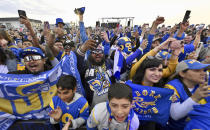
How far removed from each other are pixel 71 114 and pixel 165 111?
1499 millimetres

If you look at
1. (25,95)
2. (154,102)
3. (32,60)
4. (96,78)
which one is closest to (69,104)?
(96,78)

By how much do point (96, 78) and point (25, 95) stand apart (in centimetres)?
136

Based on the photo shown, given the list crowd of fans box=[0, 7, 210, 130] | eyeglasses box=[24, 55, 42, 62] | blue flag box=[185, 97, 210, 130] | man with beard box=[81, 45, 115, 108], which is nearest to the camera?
blue flag box=[185, 97, 210, 130]

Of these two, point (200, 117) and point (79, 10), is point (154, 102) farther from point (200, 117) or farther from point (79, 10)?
point (79, 10)

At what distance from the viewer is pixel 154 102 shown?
172 centimetres

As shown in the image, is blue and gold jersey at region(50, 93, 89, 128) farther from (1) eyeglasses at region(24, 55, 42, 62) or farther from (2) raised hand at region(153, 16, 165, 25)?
(2) raised hand at region(153, 16, 165, 25)

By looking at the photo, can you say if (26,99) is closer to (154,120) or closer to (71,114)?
(71,114)

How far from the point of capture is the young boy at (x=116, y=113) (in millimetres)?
1357

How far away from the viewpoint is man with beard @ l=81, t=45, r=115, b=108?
2.25 meters

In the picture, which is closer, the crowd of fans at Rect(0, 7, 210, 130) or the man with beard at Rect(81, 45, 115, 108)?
the crowd of fans at Rect(0, 7, 210, 130)

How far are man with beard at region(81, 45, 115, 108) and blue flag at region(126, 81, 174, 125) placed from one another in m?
0.75

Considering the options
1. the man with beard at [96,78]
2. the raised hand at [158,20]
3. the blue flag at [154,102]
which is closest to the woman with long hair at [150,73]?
the blue flag at [154,102]

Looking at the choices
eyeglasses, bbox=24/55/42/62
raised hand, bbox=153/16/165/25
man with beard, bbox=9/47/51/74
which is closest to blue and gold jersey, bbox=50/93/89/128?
man with beard, bbox=9/47/51/74

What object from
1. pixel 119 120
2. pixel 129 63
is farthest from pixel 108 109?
pixel 129 63
